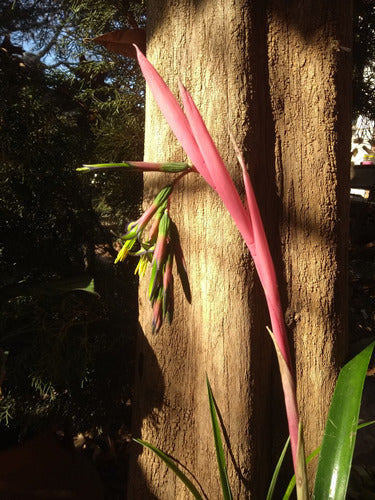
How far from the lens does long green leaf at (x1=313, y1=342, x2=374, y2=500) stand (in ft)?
2.53

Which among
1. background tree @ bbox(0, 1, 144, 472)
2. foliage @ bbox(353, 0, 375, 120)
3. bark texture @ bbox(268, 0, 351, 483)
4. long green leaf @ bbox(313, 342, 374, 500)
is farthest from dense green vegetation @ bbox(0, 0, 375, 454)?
foliage @ bbox(353, 0, 375, 120)

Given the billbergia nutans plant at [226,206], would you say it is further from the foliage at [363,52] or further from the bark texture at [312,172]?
the foliage at [363,52]

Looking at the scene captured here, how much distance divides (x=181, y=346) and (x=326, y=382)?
37cm

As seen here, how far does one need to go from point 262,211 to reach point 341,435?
1.72ft

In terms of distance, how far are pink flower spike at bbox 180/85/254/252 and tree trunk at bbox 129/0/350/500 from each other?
0.31 m

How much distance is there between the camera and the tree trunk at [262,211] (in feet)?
3.42

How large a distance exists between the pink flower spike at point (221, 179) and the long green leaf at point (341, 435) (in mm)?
317

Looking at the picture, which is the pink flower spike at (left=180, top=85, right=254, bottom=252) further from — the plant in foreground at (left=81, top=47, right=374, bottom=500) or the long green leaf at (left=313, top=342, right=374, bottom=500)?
the long green leaf at (left=313, top=342, right=374, bottom=500)

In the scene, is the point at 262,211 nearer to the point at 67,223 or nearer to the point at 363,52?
the point at 67,223

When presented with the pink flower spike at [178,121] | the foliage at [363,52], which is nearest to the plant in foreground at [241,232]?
the pink flower spike at [178,121]

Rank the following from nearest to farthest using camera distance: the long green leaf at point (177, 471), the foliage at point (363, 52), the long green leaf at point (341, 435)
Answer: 1. the long green leaf at point (341, 435)
2. the long green leaf at point (177, 471)
3. the foliage at point (363, 52)

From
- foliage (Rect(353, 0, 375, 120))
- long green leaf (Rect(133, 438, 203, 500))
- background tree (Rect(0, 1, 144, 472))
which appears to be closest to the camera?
long green leaf (Rect(133, 438, 203, 500))

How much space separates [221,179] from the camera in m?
0.70

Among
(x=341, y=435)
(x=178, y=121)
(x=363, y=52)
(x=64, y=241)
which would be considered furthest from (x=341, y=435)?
(x=363, y=52)
